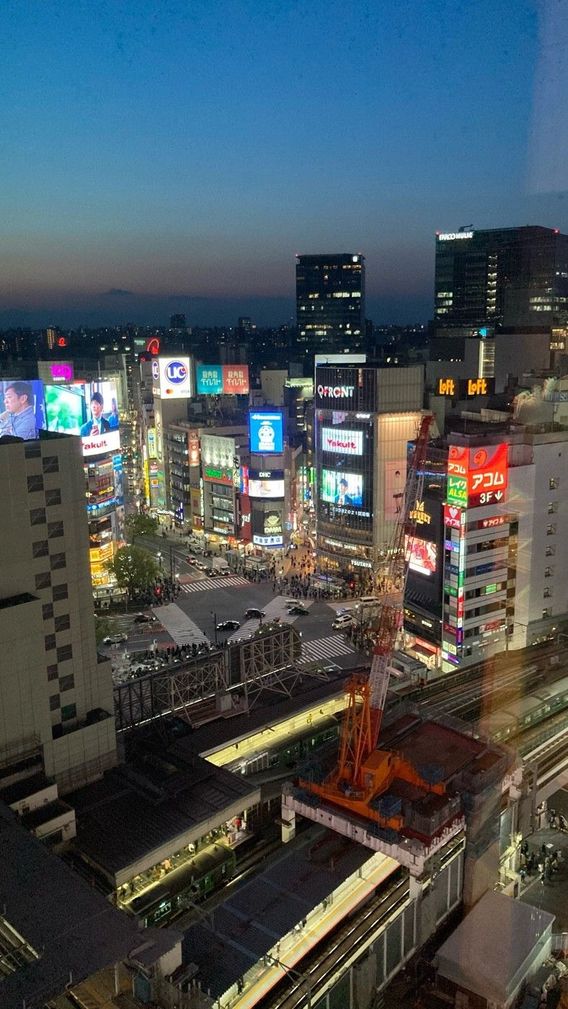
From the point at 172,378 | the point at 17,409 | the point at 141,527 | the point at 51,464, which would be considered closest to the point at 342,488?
the point at 141,527

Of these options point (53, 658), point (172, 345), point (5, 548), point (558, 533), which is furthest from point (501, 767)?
point (172, 345)

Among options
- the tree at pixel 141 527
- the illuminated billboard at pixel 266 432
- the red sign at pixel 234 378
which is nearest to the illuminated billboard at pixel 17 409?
the illuminated billboard at pixel 266 432

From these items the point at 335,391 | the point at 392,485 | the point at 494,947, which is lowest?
the point at 494,947

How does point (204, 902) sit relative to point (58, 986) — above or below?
below

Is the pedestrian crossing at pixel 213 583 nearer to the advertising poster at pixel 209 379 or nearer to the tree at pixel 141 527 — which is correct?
the tree at pixel 141 527

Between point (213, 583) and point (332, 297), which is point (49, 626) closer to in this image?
point (213, 583)

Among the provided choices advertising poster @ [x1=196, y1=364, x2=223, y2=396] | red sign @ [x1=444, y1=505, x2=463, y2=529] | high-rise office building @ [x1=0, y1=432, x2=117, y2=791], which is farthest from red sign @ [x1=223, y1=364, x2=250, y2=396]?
high-rise office building @ [x1=0, y1=432, x2=117, y2=791]

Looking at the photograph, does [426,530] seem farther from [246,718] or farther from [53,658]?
[53,658]
